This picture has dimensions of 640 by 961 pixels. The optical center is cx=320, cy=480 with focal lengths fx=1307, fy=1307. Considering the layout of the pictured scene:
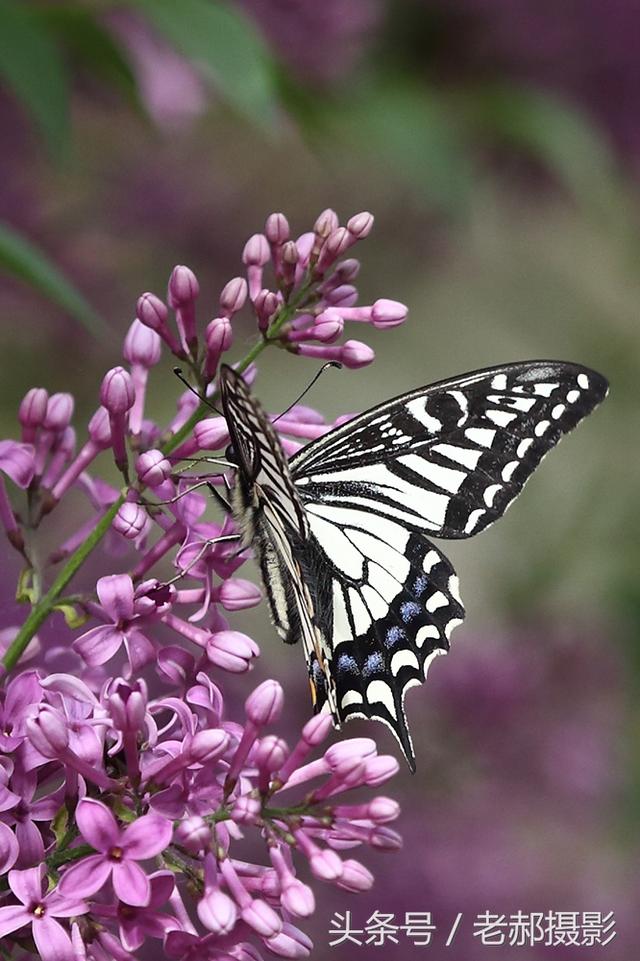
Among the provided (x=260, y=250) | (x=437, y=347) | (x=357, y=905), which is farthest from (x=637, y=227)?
(x=260, y=250)

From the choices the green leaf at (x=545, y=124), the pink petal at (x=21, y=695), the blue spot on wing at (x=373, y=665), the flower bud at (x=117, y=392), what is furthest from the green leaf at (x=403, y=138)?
the pink petal at (x=21, y=695)

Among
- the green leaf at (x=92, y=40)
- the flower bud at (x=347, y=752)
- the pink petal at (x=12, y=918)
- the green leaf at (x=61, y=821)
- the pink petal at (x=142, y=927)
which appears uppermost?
the green leaf at (x=92, y=40)

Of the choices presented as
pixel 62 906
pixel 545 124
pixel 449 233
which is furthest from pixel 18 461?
pixel 449 233

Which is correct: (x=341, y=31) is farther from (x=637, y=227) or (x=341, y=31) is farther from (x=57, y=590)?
(x=57, y=590)

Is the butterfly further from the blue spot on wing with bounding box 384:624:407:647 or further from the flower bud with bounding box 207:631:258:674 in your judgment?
the flower bud with bounding box 207:631:258:674

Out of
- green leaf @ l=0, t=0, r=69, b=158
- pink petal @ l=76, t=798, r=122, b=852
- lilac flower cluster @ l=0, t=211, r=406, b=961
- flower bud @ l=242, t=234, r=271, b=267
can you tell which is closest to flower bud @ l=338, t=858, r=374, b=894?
lilac flower cluster @ l=0, t=211, r=406, b=961

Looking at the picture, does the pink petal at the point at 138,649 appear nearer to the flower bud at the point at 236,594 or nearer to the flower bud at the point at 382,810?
the flower bud at the point at 236,594
